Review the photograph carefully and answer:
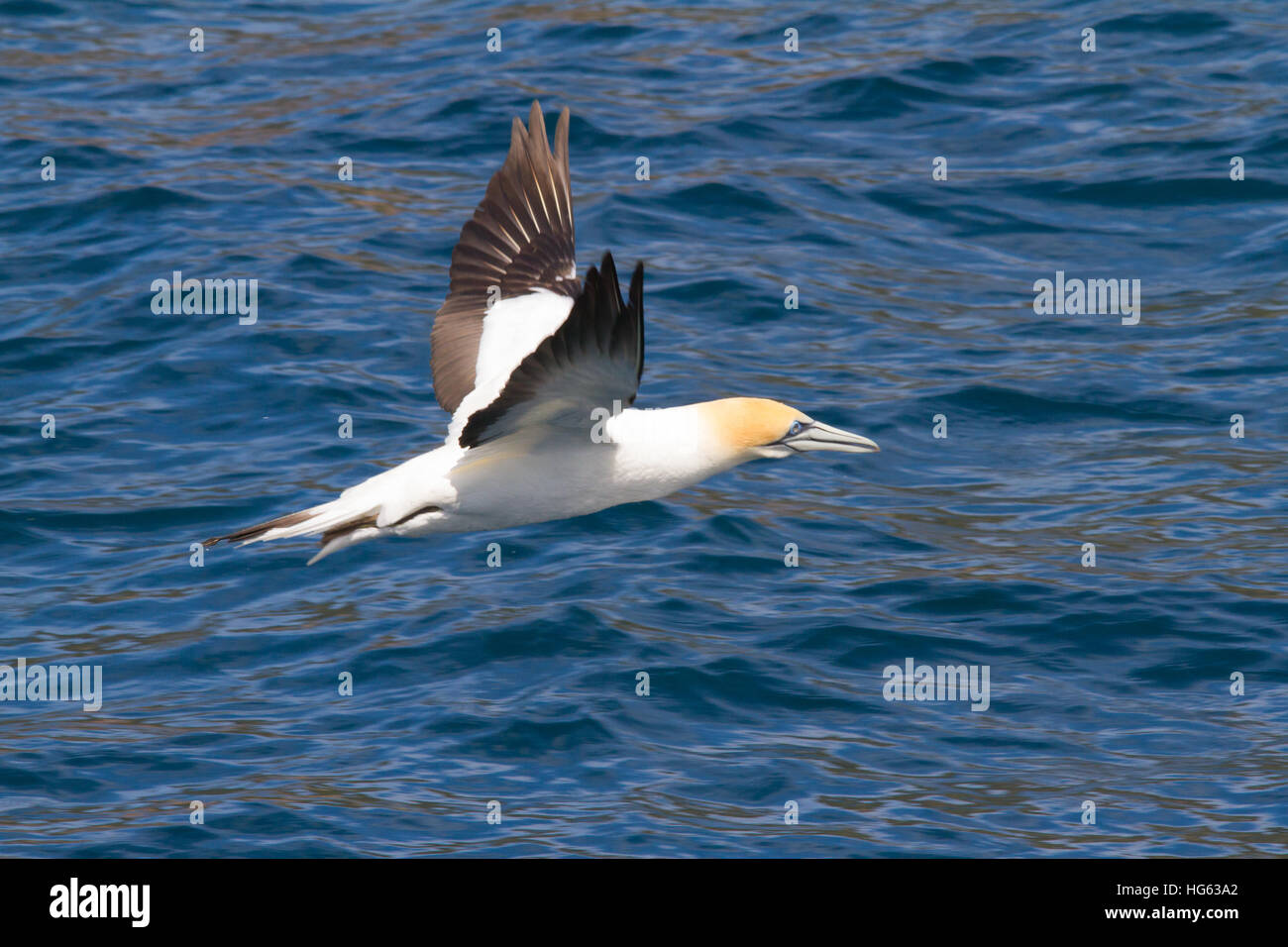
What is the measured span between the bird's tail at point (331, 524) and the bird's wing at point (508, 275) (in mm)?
1117

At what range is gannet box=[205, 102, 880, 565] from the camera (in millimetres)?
9141

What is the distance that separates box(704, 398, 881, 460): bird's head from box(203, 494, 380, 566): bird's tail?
1807 millimetres

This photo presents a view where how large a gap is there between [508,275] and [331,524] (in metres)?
2.01

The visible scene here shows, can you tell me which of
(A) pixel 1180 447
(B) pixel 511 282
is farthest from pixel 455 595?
(A) pixel 1180 447

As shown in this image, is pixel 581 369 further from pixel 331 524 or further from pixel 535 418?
pixel 331 524

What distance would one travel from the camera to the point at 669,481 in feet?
32.8

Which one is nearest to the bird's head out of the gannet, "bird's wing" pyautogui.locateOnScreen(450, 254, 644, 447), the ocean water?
the gannet

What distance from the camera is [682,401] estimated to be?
15.4 metres

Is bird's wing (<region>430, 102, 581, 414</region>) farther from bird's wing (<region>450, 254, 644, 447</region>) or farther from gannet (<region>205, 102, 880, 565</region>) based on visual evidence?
bird's wing (<region>450, 254, 644, 447</region>)

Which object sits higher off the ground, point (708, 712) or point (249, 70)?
point (249, 70)

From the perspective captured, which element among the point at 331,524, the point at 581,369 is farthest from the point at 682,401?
the point at 581,369

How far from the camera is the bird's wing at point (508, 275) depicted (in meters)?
10.8

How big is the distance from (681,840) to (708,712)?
4.97ft

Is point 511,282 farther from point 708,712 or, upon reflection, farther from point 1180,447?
point 1180,447
